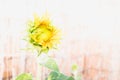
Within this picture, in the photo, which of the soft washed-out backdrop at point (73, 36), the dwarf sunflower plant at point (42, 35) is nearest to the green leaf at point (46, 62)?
the dwarf sunflower plant at point (42, 35)

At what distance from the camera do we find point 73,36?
1.25 meters

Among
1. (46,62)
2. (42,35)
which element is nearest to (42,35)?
(42,35)

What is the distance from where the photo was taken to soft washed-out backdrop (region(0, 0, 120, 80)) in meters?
1.21

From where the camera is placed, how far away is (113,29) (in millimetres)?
1251

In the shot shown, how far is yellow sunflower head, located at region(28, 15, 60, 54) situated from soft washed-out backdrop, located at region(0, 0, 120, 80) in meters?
0.30

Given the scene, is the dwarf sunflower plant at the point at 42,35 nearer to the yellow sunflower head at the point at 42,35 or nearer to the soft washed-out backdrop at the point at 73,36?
the yellow sunflower head at the point at 42,35

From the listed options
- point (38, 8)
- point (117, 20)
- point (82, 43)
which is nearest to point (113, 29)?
point (117, 20)

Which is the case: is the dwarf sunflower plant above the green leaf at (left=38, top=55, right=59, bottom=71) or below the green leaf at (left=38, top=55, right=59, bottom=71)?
above

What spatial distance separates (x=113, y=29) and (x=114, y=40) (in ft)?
0.15

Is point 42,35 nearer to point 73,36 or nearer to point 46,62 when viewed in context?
point 46,62

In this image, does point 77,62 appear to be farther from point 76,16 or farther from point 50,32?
point 50,32

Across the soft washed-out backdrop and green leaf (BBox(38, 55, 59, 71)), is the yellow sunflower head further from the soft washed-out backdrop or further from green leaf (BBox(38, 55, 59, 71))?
the soft washed-out backdrop

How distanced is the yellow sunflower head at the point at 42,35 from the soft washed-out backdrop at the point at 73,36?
0.30 m

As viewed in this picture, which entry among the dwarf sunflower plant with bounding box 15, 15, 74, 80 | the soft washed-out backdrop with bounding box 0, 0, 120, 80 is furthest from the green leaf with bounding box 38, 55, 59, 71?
the soft washed-out backdrop with bounding box 0, 0, 120, 80
